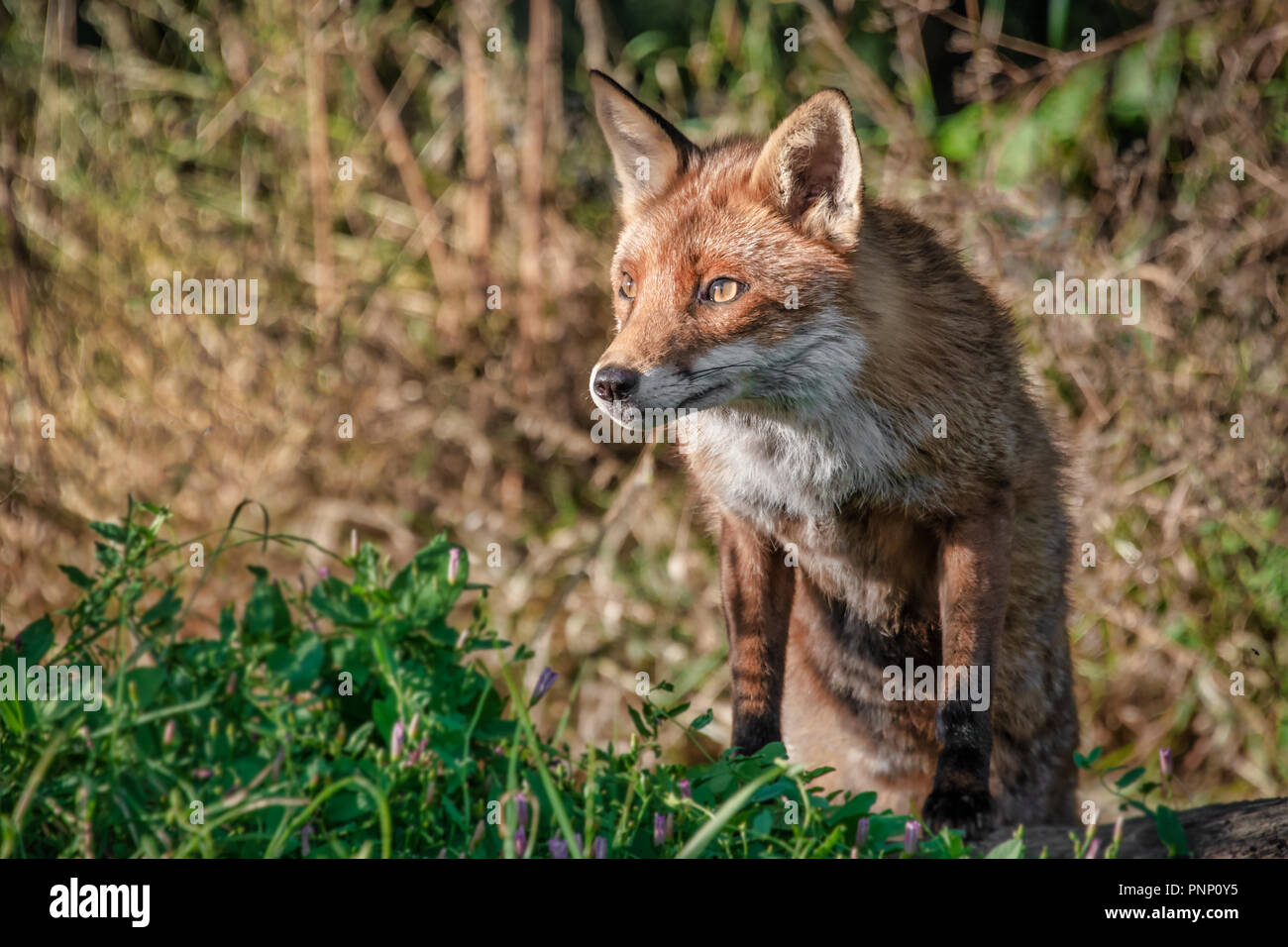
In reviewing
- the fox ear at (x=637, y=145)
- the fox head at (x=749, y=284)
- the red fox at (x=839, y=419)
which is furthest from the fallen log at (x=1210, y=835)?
the fox ear at (x=637, y=145)

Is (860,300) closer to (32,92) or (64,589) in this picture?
(64,589)

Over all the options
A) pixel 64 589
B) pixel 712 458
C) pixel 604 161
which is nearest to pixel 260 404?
pixel 64 589

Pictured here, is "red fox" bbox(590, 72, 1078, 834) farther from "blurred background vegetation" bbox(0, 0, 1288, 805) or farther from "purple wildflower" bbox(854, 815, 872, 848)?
"blurred background vegetation" bbox(0, 0, 1288, 805)

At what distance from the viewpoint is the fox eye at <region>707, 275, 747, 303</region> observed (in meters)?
3.10

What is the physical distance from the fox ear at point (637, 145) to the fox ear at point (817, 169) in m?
0.32

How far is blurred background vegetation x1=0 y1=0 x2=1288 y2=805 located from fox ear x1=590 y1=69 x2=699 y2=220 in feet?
6.88

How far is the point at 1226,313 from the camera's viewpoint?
5.55m

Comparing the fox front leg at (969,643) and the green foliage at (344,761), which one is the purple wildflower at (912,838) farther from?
the fox front leg at (969,643)

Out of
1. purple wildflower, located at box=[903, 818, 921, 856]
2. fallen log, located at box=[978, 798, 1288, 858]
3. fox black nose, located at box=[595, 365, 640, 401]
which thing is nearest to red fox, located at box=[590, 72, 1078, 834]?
fox black nose, located at box=[595, 365, 640, 401]

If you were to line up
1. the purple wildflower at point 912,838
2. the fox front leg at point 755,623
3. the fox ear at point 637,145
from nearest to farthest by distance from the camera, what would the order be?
the purple wildflower at point 912,838, the fox front leg at point 755,623, the fox ear at point 637,145

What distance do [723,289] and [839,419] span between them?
47 cm

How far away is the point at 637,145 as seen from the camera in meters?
3.59

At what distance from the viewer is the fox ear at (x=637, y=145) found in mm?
3473

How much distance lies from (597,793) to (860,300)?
1496 millimetres
